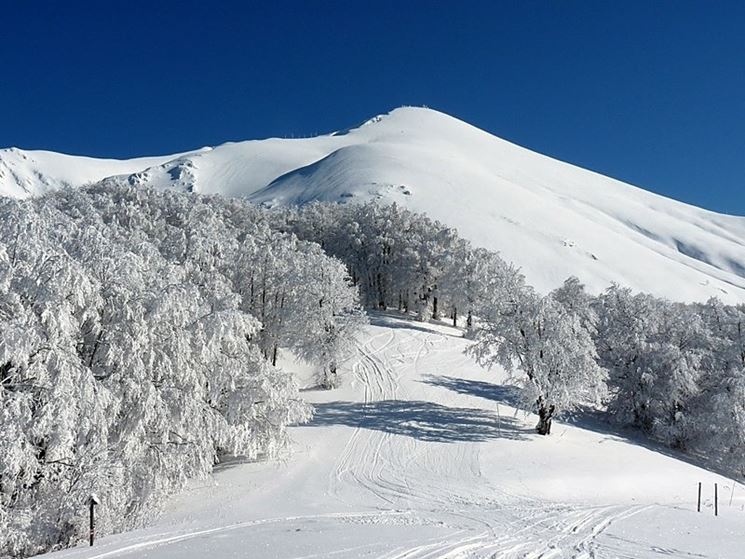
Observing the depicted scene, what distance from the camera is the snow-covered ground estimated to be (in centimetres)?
1557

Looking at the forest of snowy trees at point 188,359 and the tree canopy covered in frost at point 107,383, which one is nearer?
the tree canopy covered in frost at point 107,383

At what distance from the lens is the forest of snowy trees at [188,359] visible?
18.0 meters

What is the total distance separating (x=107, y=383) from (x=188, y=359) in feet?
12.7

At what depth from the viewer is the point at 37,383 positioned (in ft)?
58.6

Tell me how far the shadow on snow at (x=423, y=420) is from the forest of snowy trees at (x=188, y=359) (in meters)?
2.79

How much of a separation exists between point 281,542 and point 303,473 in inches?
496

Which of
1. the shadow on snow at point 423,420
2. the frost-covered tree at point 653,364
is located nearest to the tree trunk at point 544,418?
the shadow on snow at point 423,420

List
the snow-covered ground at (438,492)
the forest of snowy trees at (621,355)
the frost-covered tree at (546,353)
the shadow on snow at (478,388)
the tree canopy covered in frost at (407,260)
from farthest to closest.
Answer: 1. the tree canopy covered in frost at (407,260)
2. the shadow on snow at (478,388)
3. the forest of snowy trees at (621,355)
4. the frost-covered tree at (546,353)
5. the snow-covered ground at (438,492)

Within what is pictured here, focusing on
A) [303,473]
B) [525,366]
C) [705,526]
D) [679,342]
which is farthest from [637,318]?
[303,473]

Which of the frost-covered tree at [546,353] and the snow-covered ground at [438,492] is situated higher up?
the frost-covered tree at [546,353]

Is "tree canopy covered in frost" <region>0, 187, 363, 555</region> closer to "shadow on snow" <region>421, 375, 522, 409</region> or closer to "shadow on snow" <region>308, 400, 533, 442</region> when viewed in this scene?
"shadow on snow" <region>308, 400, 533, 442</region>

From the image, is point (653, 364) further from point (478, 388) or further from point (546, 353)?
point (478, 388)

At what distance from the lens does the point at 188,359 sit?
79.8ft

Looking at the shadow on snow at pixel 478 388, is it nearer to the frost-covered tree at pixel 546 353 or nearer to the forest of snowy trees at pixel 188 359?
the frost-covered tree at pixel 546 353
